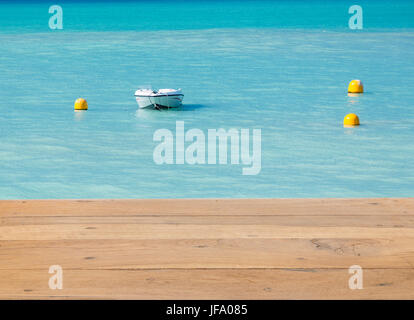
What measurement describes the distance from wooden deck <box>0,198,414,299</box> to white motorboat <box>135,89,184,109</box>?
7.35 m

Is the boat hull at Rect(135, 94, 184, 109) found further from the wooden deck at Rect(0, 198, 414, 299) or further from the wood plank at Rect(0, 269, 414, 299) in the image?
the wood plank at Rect(0, 269, 414, 299)

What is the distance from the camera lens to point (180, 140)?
27.7 feet

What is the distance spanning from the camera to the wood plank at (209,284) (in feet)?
6.35

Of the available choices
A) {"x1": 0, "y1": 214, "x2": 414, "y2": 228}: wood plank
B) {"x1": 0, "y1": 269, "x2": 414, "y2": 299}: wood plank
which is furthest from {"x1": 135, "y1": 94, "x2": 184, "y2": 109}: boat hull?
{"x1": 0, "y1": 269, "x2": 414, "y2": 299}: wood plank

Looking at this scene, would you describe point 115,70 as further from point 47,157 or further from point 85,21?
point 85,21

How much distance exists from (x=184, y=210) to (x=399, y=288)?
0.92 meters

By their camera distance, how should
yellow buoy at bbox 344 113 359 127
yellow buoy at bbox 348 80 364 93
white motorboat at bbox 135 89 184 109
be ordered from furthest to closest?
yellow buoy at bbox 348 80 364 93
white motorboat at bbox 135 89 184 109
yellow buoy at bbox 344 113 359 127

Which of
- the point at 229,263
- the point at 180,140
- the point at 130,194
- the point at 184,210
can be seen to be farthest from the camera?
the point at 180,140

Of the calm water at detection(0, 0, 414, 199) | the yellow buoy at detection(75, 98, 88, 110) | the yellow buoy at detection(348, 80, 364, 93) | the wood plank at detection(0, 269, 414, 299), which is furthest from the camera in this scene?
the yellow buoy at detection(348, 80, 364, 93)

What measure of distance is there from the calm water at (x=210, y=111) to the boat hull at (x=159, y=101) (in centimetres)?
13

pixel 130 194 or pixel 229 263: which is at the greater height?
pixel 130 194

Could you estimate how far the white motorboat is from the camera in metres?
10.1

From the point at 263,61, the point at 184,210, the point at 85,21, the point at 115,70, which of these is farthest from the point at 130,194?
the point at 85,21

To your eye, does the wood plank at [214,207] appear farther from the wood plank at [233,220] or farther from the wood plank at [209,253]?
the wood plank at [209,253]
